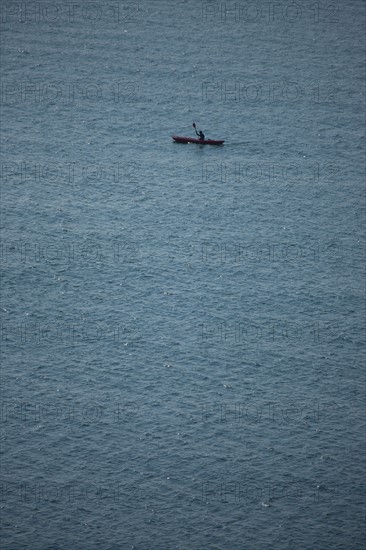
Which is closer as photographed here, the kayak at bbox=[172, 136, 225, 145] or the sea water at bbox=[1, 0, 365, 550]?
the sea water at bbox=[1, 0, 365, 550]

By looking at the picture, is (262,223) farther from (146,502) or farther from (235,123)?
(146,502)

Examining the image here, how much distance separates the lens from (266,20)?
16112cm

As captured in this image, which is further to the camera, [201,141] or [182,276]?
[201,141]

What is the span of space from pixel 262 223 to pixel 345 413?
28.6m

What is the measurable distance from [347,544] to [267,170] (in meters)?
51.6

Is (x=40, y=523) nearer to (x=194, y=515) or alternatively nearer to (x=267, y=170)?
(x=194, y=515)

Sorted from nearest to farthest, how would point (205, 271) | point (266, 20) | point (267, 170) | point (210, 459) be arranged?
point (210, 459) → point (205, 271) → point (267, 170) → point (266, 20)

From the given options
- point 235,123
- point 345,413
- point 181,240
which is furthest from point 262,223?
point 345,413

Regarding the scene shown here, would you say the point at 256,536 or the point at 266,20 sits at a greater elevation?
the point at 266,20

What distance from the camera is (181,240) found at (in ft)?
431

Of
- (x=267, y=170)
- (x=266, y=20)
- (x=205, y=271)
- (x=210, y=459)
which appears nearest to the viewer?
(x=210, y=459)

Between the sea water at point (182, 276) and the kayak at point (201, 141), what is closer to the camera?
the sea water at point (182, 276)

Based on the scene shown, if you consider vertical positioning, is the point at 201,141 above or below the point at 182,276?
above

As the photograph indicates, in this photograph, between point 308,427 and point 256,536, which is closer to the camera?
point 256,536
